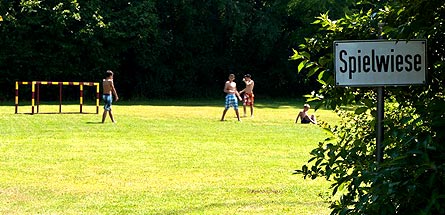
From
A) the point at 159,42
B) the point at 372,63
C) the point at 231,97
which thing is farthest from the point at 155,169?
the point at 159,42

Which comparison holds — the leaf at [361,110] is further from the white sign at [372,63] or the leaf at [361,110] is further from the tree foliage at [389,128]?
the white sign at [372,63]

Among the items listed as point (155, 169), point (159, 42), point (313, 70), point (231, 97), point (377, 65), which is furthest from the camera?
point (159, 42)

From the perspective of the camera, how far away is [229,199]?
9.80m

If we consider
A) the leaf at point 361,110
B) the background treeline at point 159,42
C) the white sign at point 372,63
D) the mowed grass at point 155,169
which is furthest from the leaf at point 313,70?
the background treeline at point 159,42

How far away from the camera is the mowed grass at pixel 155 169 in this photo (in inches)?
370

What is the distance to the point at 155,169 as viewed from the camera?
1305cm

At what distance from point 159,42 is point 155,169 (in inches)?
1398

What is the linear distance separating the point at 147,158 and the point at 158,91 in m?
33.9

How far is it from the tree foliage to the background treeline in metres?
38.1

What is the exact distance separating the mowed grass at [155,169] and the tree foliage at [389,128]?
1364 mm

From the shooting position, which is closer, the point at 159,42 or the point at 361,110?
the point at 361,110

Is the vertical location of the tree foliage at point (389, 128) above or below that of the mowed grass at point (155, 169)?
above

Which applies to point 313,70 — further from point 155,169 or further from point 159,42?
point 159,42

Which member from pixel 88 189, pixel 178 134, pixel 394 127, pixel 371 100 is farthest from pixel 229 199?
pixel 178 134
